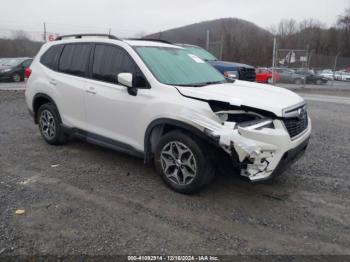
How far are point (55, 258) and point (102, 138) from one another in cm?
221

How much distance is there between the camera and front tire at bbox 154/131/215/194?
12.4 feet

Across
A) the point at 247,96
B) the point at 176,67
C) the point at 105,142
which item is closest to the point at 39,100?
the point at 105,142

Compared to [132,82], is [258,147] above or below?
below

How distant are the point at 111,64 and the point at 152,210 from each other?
7.04ft

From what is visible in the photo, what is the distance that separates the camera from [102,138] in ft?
15.9

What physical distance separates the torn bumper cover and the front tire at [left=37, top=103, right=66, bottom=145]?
10.5 feet

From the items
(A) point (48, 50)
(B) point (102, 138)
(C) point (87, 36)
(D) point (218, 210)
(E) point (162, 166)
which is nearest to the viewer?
(D) point (218, 210)

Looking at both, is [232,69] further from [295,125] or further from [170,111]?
[170,111]

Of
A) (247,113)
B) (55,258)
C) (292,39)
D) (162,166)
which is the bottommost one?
(55,258)

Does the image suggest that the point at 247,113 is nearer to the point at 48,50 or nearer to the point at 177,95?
the point at 177,95

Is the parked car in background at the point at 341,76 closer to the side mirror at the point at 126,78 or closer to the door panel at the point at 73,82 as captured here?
the door panel at the point at 73,82

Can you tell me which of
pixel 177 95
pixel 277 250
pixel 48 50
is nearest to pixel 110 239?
pixel 277 250

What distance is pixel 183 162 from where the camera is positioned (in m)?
3.95

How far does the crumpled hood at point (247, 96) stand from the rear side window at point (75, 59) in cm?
181
